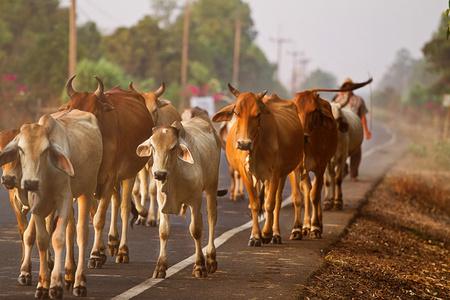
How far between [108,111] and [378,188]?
40.2ft

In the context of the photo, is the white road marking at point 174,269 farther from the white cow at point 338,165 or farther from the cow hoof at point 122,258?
the white cow at point 338,165

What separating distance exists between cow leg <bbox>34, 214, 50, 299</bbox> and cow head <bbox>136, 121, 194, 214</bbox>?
51.3 inches

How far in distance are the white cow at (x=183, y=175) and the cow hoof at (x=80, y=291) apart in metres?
1.12

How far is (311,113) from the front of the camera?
1278cm

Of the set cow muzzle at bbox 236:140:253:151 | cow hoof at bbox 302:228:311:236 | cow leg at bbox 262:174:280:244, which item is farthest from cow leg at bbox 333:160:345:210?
cow muzzle at bbox 236:140:253:151

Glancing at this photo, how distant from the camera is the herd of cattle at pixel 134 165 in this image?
25.6ft

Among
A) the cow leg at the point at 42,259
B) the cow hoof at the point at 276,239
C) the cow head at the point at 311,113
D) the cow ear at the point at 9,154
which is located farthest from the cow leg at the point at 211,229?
the cow head at the point at 311,113

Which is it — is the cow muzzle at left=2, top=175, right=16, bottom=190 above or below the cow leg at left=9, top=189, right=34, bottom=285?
above

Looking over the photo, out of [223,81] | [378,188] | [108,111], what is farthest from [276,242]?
[223,81]

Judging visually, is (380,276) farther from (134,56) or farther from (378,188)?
(134,56)

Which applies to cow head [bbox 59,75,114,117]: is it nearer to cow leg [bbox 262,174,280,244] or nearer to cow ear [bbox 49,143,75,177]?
cow ear [bbox 49,143,75,177]

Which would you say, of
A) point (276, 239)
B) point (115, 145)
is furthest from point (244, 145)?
point (115, 145)

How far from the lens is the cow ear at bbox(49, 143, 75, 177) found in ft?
25.0

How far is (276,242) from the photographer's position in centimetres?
1156
